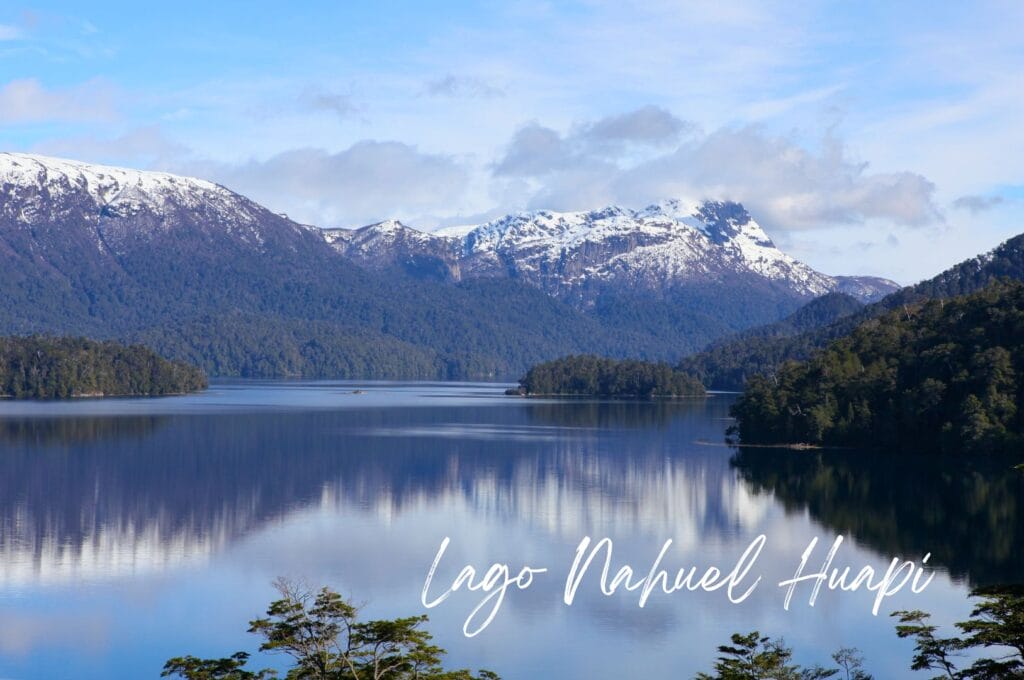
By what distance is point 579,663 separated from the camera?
32.8 meters

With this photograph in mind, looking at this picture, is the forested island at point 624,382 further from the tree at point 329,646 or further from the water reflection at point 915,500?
the tree at point 329,646

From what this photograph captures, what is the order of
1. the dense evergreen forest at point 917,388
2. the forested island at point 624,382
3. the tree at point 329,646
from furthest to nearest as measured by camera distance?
the forested island at point 624,382
the dense evergreen forest at point 917,388
the tree at point 329,646

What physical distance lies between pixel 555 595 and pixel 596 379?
15672 centimetres

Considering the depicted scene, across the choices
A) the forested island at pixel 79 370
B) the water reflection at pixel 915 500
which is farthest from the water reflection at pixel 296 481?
the forested island at pixel 79 370

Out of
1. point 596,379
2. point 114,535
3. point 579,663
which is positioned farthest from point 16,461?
point 596,379

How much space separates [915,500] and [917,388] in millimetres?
28675

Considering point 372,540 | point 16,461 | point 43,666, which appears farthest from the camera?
point 16,461

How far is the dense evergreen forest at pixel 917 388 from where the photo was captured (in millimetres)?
83000

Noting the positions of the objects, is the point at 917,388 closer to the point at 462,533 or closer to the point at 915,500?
the point at 915,500

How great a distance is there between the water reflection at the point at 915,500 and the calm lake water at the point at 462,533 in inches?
8.8

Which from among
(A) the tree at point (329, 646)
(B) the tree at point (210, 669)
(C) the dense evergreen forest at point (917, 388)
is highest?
(C) the dense evergreen forest at point (917, 388)

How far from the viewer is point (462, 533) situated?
52.6 metres

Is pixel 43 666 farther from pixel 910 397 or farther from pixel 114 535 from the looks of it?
pixel 910 397

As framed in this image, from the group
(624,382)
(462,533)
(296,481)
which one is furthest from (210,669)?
(624,382)
